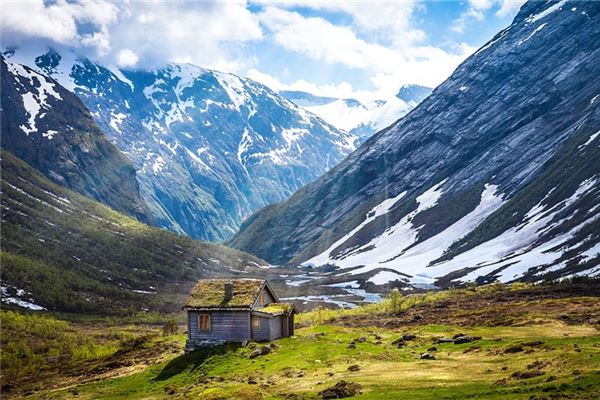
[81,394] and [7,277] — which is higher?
[7,277]

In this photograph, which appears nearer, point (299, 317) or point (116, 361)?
point (116, 361)

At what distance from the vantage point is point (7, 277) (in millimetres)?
182375

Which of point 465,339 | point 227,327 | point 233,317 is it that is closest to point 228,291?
point 233,317

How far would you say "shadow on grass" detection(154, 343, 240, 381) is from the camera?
53.8m

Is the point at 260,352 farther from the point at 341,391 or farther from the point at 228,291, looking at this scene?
the point at 341,391

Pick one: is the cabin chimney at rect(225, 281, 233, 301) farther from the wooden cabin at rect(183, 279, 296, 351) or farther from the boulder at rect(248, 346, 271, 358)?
the boulder at rect(248, 346, 271, 358)

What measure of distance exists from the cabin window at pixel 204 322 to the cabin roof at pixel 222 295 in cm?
105

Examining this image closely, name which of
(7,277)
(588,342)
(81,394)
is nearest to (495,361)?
(588,342)

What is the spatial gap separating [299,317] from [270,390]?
212 ft

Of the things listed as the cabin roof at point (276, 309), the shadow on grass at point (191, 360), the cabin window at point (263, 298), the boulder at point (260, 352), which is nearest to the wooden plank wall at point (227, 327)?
the shadow on grass at point (191, 360)

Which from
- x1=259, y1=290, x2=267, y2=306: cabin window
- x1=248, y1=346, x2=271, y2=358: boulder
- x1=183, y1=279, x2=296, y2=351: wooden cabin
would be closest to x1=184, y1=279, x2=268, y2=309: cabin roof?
x1=183, y1=279, x2=296, y2=351: wooden cabin

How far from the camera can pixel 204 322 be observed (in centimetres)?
6128

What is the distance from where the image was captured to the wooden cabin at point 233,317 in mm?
60000

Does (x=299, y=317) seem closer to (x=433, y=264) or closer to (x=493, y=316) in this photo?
(x=493, y=316)
